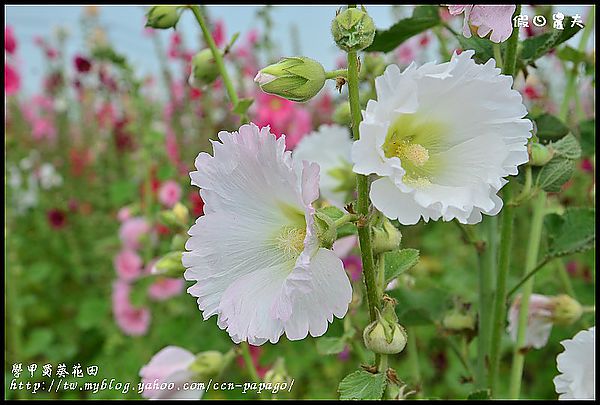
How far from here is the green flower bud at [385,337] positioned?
0.46 metres

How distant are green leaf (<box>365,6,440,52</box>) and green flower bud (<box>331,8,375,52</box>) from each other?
0.25 m

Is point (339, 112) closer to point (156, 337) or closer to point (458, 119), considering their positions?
point (458, 119)

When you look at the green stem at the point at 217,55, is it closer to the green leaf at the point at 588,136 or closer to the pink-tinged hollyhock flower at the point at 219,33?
the green leaf at the point at 588,136

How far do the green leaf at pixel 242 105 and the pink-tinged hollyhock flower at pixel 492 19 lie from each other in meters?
0.24

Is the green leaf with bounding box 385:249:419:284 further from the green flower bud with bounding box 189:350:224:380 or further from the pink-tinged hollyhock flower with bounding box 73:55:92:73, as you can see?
the pink-tinged hollyhock flower with bounding box 73:55:92:73

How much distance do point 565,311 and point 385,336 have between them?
0.36 metres

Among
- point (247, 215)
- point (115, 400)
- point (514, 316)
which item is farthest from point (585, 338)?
point (115, 400)

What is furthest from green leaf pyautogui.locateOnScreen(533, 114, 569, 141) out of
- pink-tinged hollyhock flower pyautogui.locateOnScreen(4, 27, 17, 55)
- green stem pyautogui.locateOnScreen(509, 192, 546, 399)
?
pink-tinged hollyhock flower pyautogui.locateOnScreen(4, 27, 17, 55)

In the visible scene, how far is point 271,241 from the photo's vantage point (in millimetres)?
500

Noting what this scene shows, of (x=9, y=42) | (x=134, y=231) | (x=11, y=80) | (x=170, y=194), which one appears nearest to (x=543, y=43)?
(x=170, y=194)

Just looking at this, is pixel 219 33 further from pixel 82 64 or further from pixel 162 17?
pixel 162 17

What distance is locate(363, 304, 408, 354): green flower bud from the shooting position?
458 mm

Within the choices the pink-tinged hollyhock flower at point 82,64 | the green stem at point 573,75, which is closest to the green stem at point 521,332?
the green stem at point 573,75

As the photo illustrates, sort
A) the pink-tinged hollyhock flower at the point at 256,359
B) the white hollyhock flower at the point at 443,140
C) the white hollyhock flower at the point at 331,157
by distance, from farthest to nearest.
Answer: the pink-tinged hollyhock flower at the point at 256,359 < the white hollyhock flower at the point at 331,157 < the white hollyhock flower at the point at 443,140
